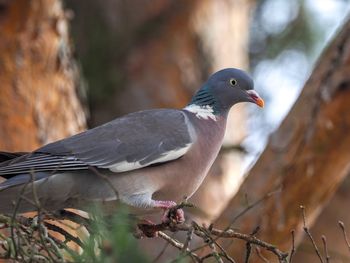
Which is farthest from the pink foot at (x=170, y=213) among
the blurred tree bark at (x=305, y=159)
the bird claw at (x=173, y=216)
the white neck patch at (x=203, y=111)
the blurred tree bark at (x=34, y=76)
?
the blurred tree bark at (x=34, y=76)

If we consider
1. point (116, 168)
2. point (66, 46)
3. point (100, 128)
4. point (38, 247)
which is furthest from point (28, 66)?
point (38, 247)

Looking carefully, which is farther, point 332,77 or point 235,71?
point 332,77

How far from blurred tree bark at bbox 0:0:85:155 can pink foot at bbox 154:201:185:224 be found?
61.4 inches

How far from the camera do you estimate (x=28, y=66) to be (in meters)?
4.91

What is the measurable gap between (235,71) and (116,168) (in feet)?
2.82

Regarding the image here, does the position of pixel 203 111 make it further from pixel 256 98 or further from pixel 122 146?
pixel 122 146

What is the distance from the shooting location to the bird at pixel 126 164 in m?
3.46

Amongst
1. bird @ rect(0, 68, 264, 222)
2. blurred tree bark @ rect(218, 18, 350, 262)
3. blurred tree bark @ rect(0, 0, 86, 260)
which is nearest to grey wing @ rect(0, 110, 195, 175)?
bird @ rect(0, 68, 264, 222)

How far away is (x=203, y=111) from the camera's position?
13.3 ft

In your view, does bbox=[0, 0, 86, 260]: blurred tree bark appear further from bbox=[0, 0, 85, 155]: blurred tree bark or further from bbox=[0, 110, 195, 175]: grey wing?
bbox=[0, 110, 195, 175]: grey wing

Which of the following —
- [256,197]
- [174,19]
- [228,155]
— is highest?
[174,19]

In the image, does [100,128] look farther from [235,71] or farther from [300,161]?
[300,161]

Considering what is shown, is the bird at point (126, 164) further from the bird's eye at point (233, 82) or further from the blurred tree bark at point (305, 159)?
the blurred tree bark at point (305, 159)

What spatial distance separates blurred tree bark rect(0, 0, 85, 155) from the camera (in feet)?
15.7
